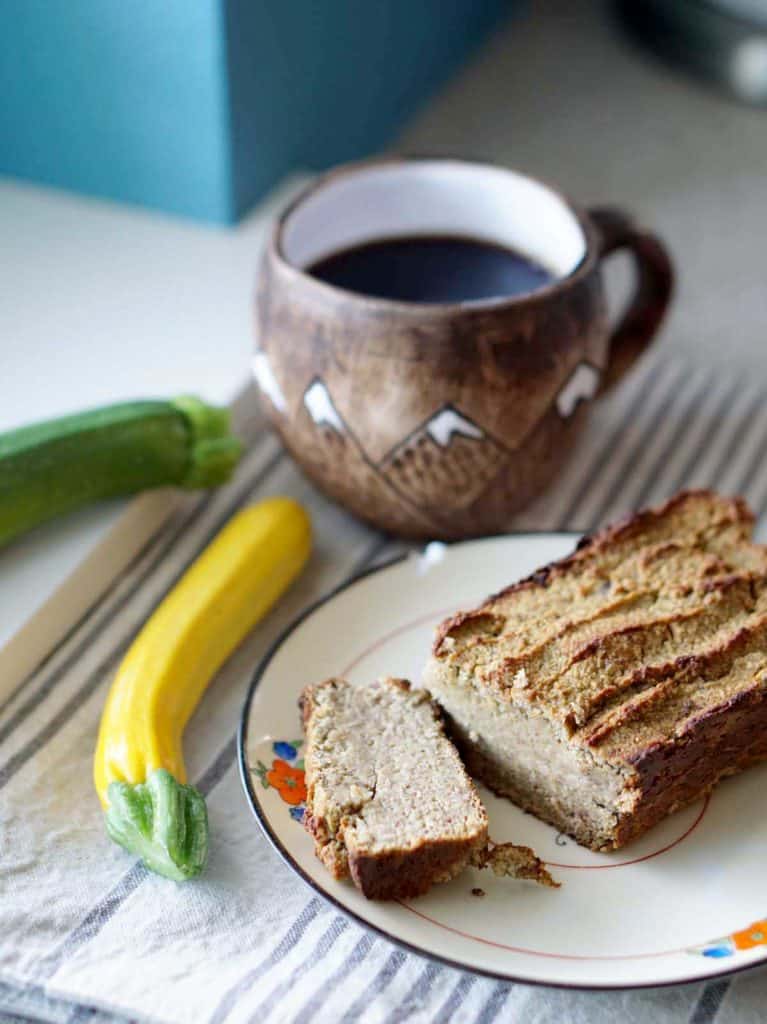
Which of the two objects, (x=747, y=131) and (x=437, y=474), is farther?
(x=747, y=131)

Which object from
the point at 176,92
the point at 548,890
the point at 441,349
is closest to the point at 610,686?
the point at 548,890

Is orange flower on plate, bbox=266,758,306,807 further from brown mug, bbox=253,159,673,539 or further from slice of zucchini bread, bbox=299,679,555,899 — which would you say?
brown mug, bbox=253,159,673,539

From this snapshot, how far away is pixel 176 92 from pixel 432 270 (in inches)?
22.7

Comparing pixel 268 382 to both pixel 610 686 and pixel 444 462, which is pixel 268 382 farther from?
pixel 610 686

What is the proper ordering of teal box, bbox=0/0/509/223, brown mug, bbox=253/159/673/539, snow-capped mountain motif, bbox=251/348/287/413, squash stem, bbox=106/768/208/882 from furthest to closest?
1. teal box, bbox=0/0/509/223
2. snow-capped mountain motif, bbox=251/348/287/413
3. brown mug, bbox=253/159/673/539
4. squash stem, bbox=106/768/208/882

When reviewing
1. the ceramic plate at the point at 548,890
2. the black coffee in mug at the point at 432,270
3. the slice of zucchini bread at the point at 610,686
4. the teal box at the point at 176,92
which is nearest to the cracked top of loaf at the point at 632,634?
the slice of zucchini bread at the point at 610,686

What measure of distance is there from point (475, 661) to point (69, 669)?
473 mm

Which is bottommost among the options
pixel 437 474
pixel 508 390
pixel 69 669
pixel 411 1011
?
pixel 69 669

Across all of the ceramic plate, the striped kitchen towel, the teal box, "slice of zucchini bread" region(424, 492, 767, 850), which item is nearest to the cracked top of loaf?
"slice of zucchini bread" region(424, 492, 767, 850)

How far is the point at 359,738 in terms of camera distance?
1.22 metres

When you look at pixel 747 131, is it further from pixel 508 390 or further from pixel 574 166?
pixel 508 390

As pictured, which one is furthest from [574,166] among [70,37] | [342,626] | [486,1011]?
[486,1011]

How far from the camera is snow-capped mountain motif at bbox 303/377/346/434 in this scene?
4.79ft

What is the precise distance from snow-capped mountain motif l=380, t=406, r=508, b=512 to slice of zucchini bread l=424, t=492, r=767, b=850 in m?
0.19
